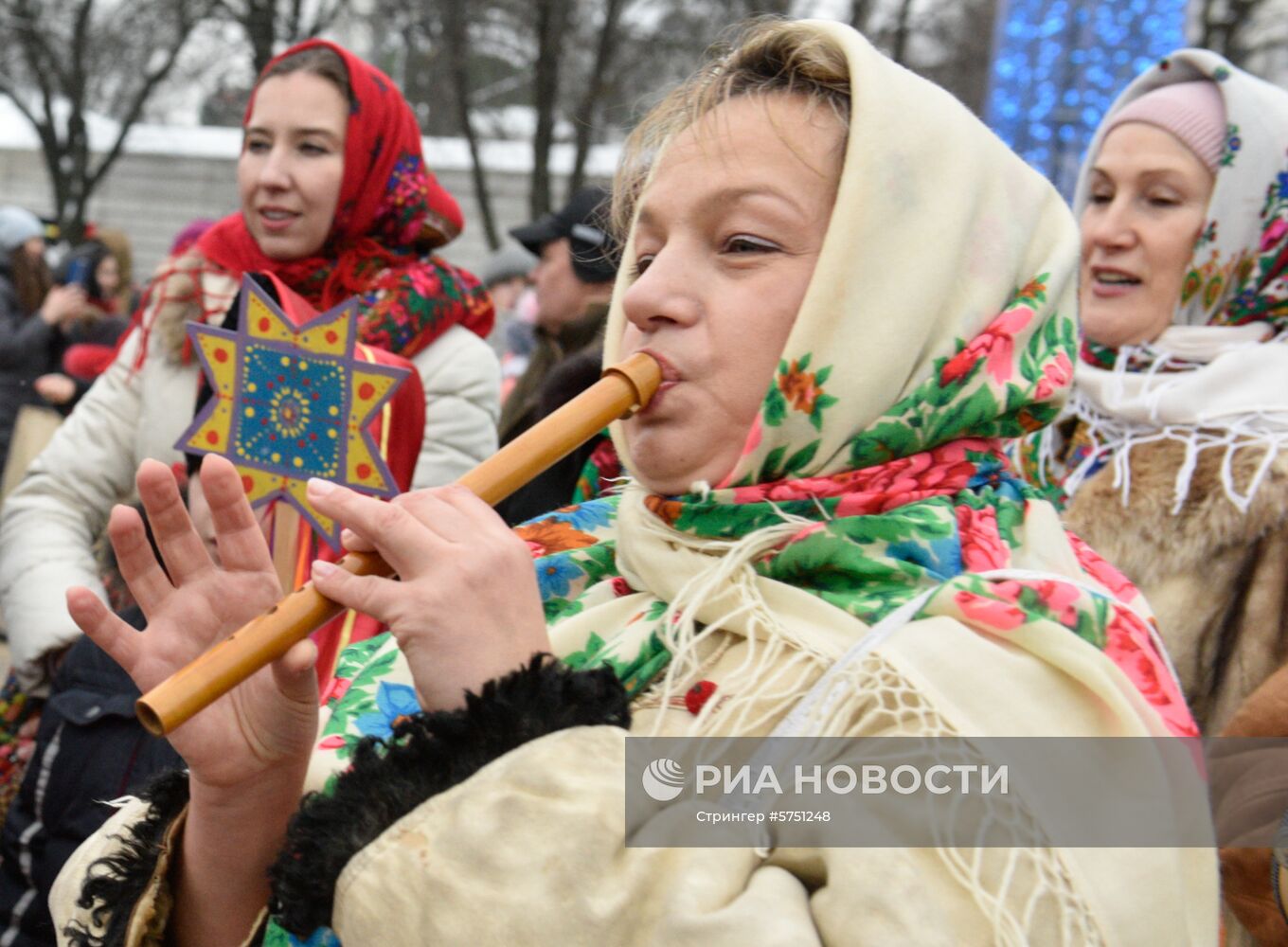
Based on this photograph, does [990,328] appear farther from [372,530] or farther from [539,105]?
[539,105]

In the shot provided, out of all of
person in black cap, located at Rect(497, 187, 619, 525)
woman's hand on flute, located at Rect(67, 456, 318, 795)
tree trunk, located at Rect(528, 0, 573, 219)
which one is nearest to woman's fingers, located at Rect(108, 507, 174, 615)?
woman's hand on flute, located at Rect(67, 456, 318, 795)

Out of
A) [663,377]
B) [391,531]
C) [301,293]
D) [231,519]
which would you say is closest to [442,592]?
[391,531]

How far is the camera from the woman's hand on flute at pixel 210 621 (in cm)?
145

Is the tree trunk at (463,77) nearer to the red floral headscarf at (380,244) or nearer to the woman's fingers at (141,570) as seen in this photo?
the red floral headscarf at (380,244)

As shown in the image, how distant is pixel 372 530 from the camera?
1336 mm

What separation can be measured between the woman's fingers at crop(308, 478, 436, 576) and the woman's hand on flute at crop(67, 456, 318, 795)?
0.16 metres

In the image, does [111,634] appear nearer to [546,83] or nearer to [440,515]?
[440,515]

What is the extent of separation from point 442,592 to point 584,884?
0.98 feet

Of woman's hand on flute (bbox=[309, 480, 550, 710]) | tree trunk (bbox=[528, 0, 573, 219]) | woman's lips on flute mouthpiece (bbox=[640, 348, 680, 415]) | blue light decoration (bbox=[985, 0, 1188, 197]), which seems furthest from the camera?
tree trunk (bbox=[528, 0, 573, 219])

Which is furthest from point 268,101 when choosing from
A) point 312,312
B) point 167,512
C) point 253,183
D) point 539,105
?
point 539,105

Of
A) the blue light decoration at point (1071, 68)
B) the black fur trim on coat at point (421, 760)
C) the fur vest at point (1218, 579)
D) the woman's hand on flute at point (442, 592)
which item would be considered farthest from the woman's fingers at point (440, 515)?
the blue light decoration at point (1071, 68)

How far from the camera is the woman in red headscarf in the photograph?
9.77 feet

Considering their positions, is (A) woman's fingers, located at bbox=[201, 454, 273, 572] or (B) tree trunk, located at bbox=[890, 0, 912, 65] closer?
(A) woman's fingers, located at bbox=[201, 454, 273, 572]

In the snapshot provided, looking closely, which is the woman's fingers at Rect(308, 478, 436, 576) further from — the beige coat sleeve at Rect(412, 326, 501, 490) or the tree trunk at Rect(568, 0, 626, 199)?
the tree trunk at Rect(568, 0, 626, 199)
